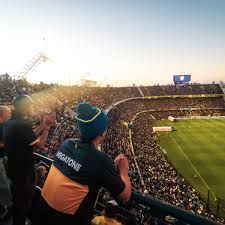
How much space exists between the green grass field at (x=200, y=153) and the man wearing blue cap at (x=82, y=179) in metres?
20.1

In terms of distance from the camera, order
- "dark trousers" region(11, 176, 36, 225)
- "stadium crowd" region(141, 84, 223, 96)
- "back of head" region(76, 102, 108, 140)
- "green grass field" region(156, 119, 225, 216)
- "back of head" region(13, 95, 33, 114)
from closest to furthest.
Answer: "back of head" region(76, 102, 108, 140) < "dark trousers" region(11, 176, 36, 225) < "back of head" region(13, 95, 33, 114) < "green grass field" region(156, 119, 225, 216) < "stadium crowd" region(141, 84, 223, 96)

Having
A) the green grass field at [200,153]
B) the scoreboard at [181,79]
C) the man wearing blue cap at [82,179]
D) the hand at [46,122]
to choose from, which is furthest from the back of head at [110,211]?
the scoreboard at [181,79]

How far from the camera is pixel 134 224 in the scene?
376 centimetres

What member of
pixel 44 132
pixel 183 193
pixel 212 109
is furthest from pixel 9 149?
→ pixel 212 109

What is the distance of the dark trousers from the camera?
429 centimetres

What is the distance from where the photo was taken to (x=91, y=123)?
2926 mm

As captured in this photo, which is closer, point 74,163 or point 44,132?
point 74,163

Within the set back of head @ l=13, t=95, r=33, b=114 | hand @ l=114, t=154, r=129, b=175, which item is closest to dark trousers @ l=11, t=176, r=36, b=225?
back of head @ l=13, t=95, r=33, b=114

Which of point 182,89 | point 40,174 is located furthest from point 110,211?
point 182,89

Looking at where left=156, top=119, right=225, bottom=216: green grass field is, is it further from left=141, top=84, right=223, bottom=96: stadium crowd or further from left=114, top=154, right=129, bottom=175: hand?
left=141, top=84, right=223, bottom=96: stadium crowd

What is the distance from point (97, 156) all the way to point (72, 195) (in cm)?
38

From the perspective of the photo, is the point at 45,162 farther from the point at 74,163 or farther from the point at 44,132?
the point at 74,163

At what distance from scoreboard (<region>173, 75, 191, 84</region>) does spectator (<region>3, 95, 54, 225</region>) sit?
98463mm

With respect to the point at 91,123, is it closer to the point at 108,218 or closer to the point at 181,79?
the point at 108,218
